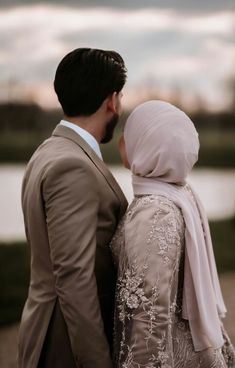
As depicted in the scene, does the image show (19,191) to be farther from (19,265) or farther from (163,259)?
(163,259)

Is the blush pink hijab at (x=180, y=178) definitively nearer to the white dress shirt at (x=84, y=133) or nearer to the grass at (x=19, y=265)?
the white dress shirt at (x=84, y=133)

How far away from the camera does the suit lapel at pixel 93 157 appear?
7.70 ft

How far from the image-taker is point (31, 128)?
861 centimetres

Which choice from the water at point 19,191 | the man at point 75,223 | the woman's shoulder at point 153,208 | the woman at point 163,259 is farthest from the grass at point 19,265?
the woman's shoulder at point 153,208

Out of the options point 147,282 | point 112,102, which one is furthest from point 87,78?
point 147,282

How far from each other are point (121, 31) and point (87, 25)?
18.1 inches

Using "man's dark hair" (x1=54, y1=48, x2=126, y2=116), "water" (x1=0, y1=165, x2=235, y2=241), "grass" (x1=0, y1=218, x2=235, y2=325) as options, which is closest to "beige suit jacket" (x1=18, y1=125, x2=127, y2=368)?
"man's dark hair" (x1=54, y1=48, x2=126, y2=116)

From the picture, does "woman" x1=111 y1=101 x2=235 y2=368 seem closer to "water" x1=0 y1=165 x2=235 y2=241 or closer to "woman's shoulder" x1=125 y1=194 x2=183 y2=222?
"woman's shoulder" x1=125 y1=194 x2=183 y2=222

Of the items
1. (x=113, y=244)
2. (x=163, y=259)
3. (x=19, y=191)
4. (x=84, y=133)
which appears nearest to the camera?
(x=163, y=259)

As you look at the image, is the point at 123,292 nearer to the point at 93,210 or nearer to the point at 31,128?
the point at 93,210

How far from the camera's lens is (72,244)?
7.19 feet

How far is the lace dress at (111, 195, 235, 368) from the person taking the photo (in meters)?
2.17

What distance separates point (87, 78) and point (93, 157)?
0.77ft

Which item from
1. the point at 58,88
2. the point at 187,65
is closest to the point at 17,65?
the point at 187,65
